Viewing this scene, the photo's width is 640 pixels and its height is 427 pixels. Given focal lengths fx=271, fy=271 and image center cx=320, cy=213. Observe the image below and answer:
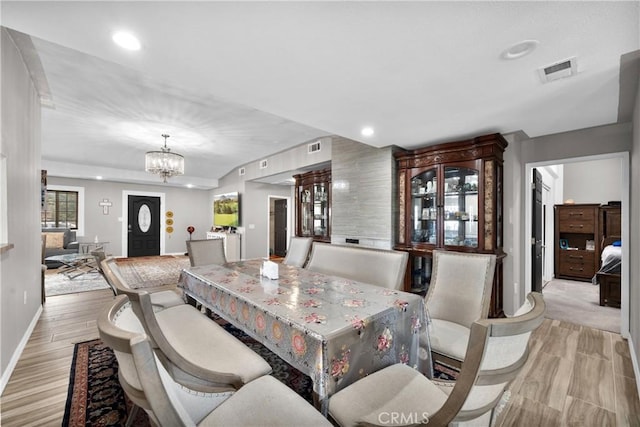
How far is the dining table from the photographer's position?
1.23 meters

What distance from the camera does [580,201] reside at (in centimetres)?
582

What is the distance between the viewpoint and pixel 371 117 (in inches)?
111

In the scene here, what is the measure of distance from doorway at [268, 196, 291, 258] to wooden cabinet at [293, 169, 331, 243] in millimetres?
2666

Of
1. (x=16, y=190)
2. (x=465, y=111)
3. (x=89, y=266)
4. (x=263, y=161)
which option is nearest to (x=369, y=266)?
(x=465, y=111)

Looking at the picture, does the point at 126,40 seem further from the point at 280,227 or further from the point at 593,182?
the point at 593,182

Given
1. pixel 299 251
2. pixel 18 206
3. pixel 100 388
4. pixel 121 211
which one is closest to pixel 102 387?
pixel 100 388

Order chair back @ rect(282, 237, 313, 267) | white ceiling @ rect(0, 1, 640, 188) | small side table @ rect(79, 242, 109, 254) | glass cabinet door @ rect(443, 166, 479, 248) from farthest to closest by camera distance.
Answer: small side table @ rect(79, 242, 109, 254), chair back @ rect(282, 237, 313, 267), glass cabinet door @ rect(443, 166, 479, 248), white ceiling @ rect(0, 1, 640, 188)

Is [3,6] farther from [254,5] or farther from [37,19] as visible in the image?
[254,5]

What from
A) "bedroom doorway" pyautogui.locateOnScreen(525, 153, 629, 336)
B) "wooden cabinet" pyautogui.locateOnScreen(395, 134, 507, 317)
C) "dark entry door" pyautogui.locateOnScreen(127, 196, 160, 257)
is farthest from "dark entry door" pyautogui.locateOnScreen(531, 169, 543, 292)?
"dark entry door" pyautogui.locateOnScreen(127, 196, 160, 257)

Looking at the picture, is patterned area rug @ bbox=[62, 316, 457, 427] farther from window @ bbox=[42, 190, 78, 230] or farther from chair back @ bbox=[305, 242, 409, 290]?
window @ bbox=[42, 190, 78, 230]

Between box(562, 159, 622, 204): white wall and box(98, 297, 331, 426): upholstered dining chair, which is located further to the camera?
box(562, 159, 622, 204): white wall

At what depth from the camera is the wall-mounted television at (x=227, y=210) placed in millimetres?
7340

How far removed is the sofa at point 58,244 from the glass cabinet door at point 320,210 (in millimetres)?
5939

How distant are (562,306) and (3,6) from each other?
6077 millimetres
